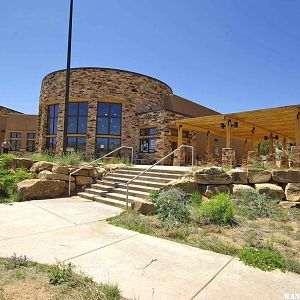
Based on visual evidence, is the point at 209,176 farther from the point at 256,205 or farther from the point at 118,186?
the point at 118,186

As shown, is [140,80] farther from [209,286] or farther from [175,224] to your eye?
[209,286]

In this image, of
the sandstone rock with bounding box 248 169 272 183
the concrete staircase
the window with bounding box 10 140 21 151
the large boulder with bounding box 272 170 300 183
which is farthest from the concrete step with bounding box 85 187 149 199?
the window with bounding box 10 140 21 151

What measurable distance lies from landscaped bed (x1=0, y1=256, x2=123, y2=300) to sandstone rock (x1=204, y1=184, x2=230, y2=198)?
Result: 5163mm

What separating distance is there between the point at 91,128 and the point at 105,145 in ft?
4.87

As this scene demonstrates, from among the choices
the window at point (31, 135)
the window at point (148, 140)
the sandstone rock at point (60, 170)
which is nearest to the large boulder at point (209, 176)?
the sandstone rock at point (60, 170)

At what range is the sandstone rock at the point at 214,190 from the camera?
25.6ft

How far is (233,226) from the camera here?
5602 mm

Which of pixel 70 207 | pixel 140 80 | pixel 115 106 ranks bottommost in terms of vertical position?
pixel 70 207

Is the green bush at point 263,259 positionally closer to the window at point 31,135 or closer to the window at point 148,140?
the window at point 148,140

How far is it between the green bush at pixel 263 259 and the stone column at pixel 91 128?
1440cm

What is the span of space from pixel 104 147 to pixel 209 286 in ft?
49.9

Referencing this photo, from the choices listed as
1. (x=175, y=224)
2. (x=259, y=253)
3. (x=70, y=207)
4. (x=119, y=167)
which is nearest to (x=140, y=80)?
(x=119, y=167)

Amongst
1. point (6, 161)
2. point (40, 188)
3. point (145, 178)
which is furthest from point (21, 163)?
point (145, 178)

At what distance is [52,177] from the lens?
10.0 meters
